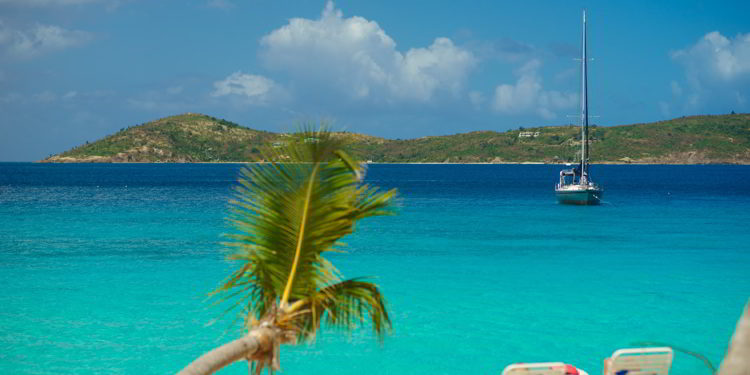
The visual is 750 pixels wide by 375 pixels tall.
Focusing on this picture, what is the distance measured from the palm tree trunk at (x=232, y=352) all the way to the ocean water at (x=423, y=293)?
5.33 metres

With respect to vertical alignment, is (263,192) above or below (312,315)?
above

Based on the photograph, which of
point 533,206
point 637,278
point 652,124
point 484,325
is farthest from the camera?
point 652,124

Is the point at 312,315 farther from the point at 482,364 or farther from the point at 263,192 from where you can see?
the point at 482,364

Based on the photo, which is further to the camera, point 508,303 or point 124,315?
point 508,303

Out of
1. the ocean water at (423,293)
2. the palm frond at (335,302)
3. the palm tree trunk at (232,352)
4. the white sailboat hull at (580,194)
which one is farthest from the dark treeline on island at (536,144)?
the palm tree trunk at (232,352)

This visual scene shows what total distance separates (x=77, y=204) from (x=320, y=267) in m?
51.8

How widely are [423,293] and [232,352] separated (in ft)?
49.1

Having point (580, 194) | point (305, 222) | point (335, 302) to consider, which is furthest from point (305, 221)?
point (580, 194)

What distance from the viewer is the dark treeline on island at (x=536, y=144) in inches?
6629

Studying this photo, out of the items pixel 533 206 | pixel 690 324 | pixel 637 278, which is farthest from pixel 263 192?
pixel 533 206

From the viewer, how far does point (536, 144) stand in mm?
181375

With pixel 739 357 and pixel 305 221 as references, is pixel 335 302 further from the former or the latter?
pixel 739 357

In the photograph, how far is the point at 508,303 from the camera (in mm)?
18188

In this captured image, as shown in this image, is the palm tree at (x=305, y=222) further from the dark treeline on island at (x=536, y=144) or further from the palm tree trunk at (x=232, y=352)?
the dark treeline on island at (x=536, y=144)
